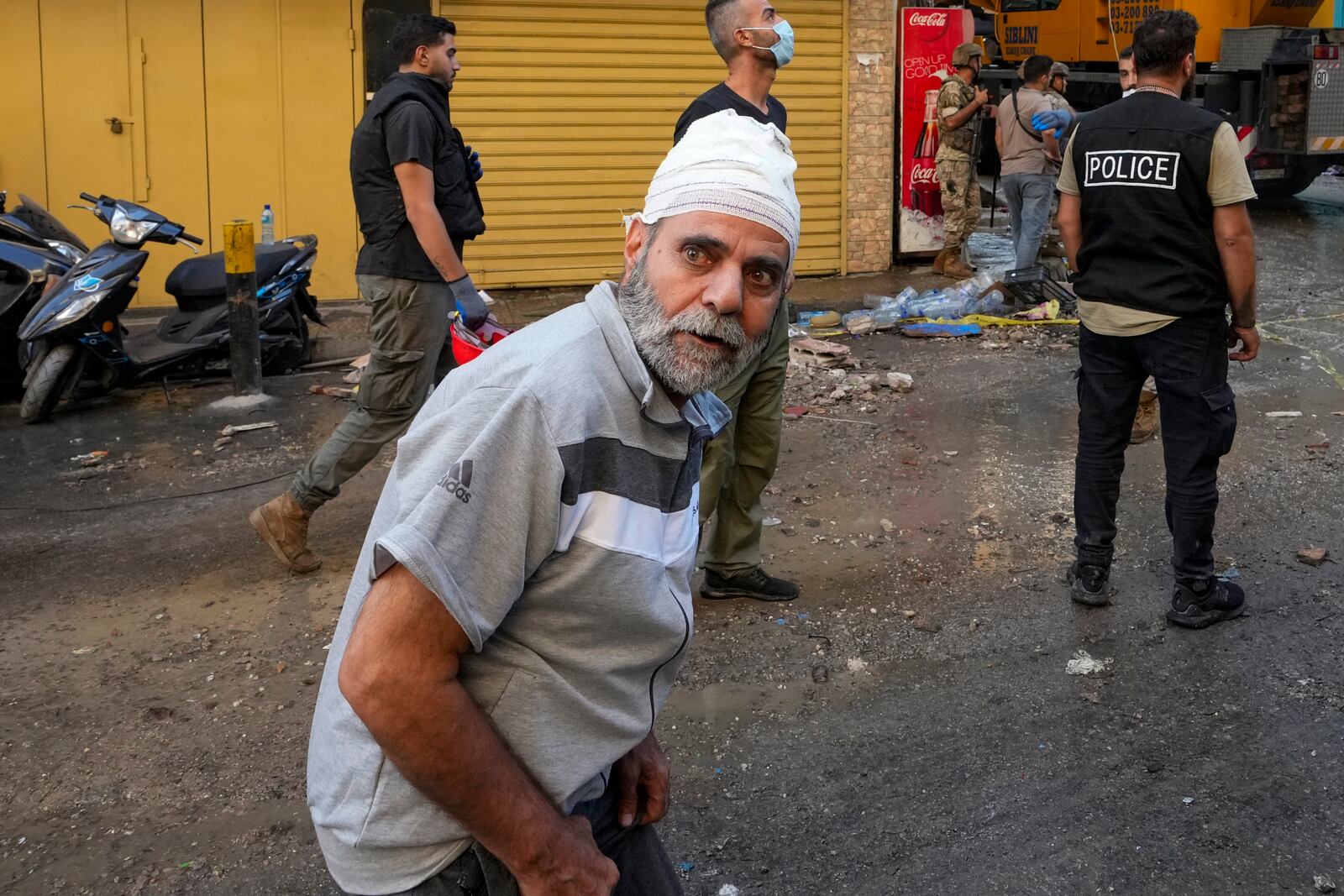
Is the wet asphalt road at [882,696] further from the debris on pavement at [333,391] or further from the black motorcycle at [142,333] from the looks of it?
the debris on pavement at [333,391]

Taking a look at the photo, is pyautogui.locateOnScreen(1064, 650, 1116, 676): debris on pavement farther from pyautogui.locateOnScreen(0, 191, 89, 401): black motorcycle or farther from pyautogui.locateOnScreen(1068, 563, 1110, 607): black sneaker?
pyautogui.locateOnScreen(0, 191, 89, 401): black motorcycle

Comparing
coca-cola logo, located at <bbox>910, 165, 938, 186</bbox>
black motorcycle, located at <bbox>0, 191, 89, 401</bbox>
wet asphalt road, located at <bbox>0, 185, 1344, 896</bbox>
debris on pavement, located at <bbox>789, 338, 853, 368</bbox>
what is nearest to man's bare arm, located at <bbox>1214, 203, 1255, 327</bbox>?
wet asphalt road, located at <bbox>0, 185, 1344, 896</bbox>

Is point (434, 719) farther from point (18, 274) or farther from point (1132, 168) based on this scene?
point (18, 274)

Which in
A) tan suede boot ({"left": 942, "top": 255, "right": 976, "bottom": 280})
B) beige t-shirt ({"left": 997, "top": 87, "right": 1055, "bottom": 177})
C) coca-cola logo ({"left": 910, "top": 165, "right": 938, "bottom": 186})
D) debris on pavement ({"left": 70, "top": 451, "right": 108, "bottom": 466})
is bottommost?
debris on pavement ({"left": 70, "top": 451, "right": 108, "bottom": 466})

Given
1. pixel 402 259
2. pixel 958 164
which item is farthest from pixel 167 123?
pixel 958 164

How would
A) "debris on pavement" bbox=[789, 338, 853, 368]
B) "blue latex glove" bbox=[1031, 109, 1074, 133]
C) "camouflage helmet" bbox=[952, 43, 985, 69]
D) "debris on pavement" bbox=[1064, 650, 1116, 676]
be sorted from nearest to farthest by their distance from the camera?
"debris on pavement" bbox=[1064, 650, 1116, 676] < "debris on pavement" bbox=[789, 338, 853, 368] < "blue latex glove" bbox=[1031, 109, 1074, 133] < "camouflage helmet" bbox=[952, 43, 985, 69]

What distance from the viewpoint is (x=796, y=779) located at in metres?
3.79

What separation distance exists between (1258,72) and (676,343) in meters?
14.1

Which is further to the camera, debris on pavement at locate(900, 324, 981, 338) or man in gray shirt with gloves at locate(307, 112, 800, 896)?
debris on pavement at locate(900, 324, 981, 338)

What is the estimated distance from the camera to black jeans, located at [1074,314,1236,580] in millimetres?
4625

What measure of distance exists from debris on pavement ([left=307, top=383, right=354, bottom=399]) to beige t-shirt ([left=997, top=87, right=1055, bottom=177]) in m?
6.18

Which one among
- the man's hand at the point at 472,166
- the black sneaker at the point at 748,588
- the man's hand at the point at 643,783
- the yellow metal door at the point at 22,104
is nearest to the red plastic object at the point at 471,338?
the man's hand at the point at 472,166

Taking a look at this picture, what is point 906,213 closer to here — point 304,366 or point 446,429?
point 304,366

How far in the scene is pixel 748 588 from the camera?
5.01 metres
